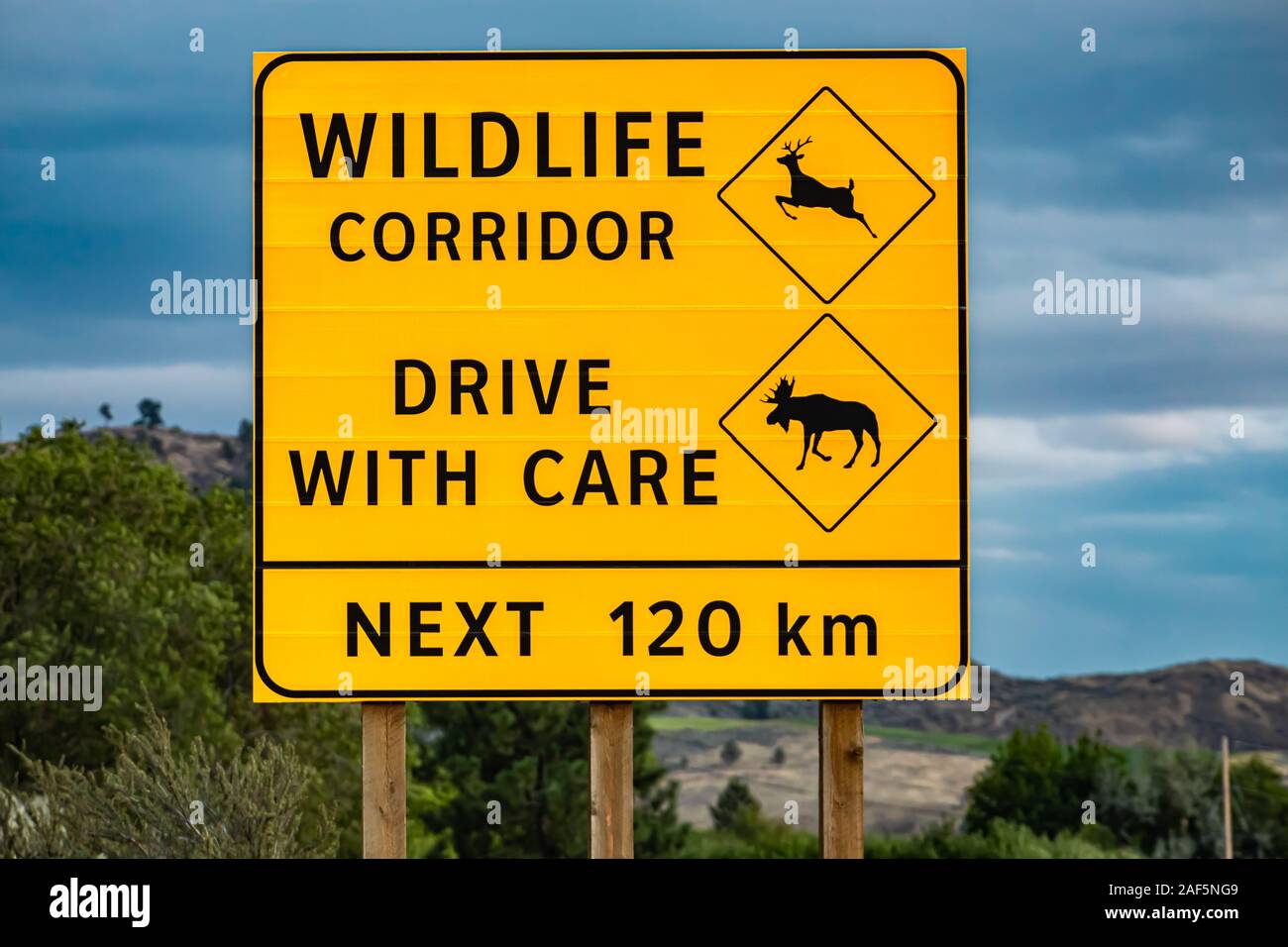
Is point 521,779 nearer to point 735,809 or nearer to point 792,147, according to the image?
point 792,147

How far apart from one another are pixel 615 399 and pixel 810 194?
5.33 ft

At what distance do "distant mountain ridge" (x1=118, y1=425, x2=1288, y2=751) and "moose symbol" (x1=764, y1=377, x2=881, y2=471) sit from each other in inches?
4721

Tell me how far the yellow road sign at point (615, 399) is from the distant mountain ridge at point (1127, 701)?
119823mm

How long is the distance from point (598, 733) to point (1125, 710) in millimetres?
148233

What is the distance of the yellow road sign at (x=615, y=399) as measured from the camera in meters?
8.56

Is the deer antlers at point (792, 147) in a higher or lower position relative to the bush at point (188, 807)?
higher

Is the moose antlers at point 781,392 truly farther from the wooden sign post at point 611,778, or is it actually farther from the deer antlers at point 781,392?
the wooden sign post at point 611,778

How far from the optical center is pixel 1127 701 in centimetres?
14900

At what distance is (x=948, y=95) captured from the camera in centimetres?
866

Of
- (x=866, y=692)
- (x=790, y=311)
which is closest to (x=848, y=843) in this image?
(x=866, y=692)

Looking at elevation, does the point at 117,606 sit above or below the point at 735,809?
above

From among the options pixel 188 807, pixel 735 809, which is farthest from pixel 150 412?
pixel 188 807

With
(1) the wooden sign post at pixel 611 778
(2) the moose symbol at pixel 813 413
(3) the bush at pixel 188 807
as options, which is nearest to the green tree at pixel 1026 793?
(3) the bush at pixel 188 807

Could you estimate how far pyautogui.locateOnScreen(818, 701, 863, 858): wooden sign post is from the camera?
8688 millimetres
